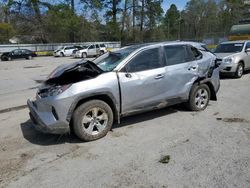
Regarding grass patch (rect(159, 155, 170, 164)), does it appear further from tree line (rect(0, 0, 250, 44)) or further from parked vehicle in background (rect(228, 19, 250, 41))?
tree line (rect(0, 0, 250, 44))

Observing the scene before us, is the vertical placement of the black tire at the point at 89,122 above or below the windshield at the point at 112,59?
below

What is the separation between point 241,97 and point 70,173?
5.93m

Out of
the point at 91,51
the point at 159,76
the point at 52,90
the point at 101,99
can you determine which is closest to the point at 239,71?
the point at 159,76

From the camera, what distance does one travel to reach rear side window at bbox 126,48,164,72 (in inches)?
224

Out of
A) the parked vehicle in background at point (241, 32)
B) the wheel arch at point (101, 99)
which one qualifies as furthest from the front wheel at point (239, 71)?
the parked vehicle in background at point (241, 32)

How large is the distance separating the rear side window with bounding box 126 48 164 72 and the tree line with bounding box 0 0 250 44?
38.5 metres

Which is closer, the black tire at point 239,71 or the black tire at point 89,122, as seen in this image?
the black tire at point 89,122

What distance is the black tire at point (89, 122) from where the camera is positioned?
199 inches

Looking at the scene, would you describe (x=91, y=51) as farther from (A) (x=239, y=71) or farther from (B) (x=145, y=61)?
(B) (x=145, y=61)

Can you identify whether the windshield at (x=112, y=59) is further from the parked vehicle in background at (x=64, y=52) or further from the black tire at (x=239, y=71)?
the parked vehicle in background at (x=64, y=52)

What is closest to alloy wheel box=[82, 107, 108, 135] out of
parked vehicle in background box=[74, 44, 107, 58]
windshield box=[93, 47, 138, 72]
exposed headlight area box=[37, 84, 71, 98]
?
exposed headlight area box=[37, 84, 71, 98]

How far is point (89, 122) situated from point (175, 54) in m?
2.52

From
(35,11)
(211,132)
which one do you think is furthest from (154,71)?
(35,11)

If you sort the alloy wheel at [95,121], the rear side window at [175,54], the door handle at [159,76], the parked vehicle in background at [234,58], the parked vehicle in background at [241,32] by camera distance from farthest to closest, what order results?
the parked vehicle in background at [241,32] < the parked vehicle in background at [234,58] < the rear side window at [175,54] < the door handle at [159,76] < the alloy wheel at [95,121]
